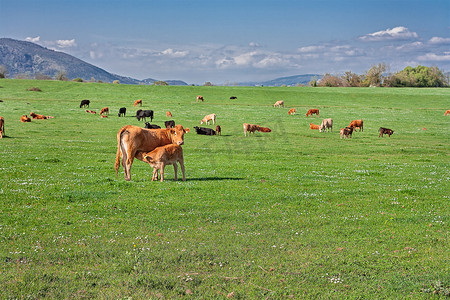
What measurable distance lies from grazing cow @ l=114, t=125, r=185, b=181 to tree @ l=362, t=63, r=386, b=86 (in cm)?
13538

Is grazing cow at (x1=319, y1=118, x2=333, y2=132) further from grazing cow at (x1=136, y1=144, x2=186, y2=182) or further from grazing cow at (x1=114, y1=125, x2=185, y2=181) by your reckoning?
grazing cow at (x1=136, y1=144, x2=186, y2=182)

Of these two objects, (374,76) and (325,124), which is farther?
(374,76)

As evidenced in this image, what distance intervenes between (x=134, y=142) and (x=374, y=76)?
139914mm

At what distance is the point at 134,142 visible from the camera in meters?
16.6

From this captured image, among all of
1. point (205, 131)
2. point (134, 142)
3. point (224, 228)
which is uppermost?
point (134, 142)

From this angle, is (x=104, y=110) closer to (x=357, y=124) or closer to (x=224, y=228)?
(x=357, y=124)

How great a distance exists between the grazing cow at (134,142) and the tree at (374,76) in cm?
13538

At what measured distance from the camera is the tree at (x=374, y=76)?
141125mm

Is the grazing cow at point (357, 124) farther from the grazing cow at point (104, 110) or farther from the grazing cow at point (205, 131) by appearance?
the grazing cow at point (104, 110)

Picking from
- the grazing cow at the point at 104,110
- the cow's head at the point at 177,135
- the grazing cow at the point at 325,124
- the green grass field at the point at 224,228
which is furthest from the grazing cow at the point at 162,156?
the grazing cow at the point at 104,110

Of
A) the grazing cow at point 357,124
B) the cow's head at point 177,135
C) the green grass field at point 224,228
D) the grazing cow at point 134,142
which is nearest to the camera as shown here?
the green grass field at point 224,228

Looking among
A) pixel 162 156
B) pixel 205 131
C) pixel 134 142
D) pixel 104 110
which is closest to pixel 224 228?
pixel 162 156

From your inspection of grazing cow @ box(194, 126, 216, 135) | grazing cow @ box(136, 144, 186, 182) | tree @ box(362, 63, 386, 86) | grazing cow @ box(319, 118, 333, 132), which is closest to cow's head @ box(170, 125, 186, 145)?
grazing cow @ box(136, 144, 186, 182)

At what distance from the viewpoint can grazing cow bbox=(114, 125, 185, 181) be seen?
16.5 meters
